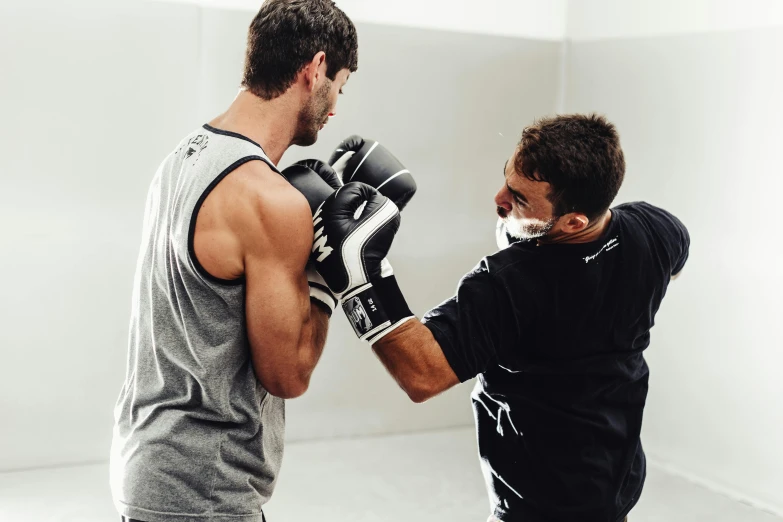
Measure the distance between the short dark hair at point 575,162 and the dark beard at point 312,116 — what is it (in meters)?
0.45

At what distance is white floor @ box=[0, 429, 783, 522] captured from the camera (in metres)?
3.15

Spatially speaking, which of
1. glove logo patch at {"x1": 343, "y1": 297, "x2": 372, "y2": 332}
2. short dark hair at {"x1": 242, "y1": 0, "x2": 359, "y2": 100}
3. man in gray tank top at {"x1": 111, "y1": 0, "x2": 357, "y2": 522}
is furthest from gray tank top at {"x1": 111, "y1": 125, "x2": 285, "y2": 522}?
glove logo patch at {"x1": 343, "y1": 297, "x2": 372, "y2": 332}

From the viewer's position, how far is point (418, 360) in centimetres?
167

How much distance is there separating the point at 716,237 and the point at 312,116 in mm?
2513

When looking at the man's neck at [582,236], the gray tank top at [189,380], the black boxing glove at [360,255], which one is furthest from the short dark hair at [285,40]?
the man's neck at [582,236]

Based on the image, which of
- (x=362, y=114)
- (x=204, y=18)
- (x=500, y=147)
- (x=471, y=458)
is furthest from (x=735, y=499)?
(x=204, y=18)

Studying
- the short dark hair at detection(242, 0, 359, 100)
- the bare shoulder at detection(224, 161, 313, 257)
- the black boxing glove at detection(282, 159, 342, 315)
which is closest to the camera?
the bare shoulder at detection(224, 161, 313, 257)

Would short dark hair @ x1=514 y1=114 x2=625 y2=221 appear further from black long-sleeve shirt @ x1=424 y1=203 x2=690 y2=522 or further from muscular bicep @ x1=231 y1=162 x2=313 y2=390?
muscular bicep @ x1=231 y1=162 x2=313 y2=390

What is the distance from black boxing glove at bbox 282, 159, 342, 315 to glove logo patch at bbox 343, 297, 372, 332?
0.03m

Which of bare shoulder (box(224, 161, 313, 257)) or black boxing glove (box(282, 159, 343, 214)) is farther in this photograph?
black boxing glove (box(282, 159, 343, 214))

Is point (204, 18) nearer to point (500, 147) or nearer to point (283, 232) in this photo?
point (500, 147)

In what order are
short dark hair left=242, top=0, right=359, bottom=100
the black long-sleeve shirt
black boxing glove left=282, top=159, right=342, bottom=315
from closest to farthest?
short dark hair left=242, top=0, right=359, bottom=100
black boxing glove left=282, top=159, right=342, bottom=315
the black long-sleeve shirt

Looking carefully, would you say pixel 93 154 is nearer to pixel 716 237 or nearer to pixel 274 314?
pixel 274 314

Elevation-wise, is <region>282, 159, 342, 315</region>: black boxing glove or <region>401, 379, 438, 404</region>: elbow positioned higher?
<region>282, 159, 342, 315</region>: black boxing glove
